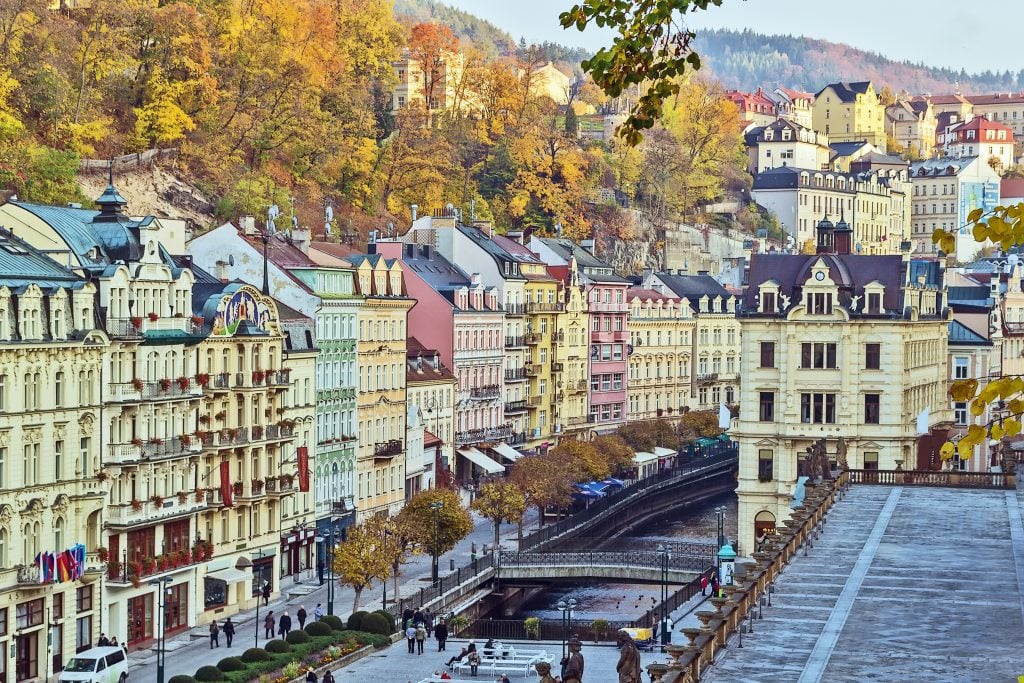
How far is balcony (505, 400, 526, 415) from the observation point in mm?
120375

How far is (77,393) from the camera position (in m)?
67.1

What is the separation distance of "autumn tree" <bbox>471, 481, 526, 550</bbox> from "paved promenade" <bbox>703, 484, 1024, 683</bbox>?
111 feet

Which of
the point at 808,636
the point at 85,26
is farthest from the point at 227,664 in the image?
the point at 85,26

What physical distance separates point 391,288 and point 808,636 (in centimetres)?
6259

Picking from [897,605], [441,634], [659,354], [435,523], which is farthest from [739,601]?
[659,354]

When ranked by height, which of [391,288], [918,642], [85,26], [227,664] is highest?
[85,26]

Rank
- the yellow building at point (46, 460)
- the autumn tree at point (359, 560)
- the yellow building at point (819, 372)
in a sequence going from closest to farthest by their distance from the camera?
the yellow building at point (46, 460) → the autumn tree at point (359, 560) → the yellow building at point (819, 372)

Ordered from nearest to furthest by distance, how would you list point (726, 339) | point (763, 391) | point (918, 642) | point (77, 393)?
1. point (918, 642)
2. point (77, 393)
3. point (763, 391)
4. point (726, 339)

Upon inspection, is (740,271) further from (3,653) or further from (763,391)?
(3,653)

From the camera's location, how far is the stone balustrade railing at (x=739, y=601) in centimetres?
3022

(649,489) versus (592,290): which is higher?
(592,290)

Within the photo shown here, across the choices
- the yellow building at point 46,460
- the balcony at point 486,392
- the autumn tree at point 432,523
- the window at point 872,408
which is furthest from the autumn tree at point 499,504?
the yellow building at point 46,460

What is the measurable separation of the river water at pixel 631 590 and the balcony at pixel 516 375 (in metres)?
12.0

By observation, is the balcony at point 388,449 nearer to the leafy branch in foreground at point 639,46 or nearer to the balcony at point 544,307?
the balcony at point 544,307
